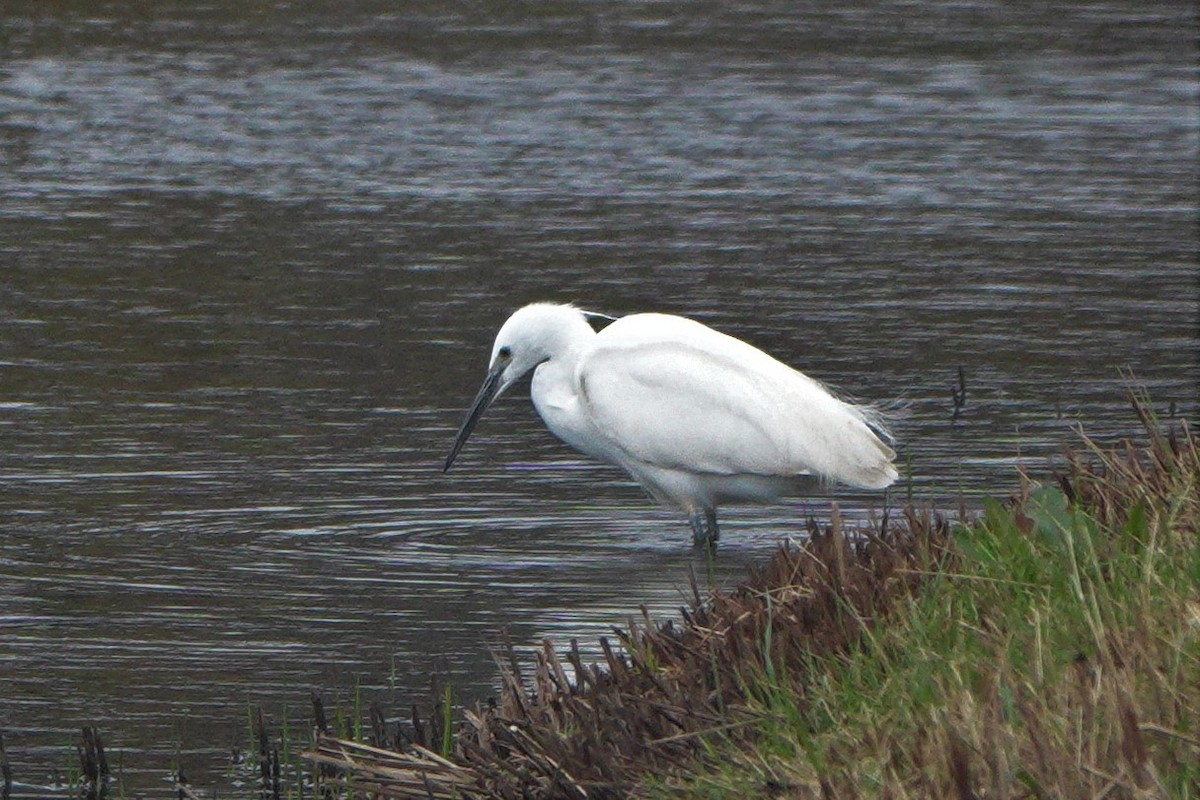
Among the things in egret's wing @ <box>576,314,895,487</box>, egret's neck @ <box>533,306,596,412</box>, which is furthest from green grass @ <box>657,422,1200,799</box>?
egret's neck @ <box>533,306,596,412</box>

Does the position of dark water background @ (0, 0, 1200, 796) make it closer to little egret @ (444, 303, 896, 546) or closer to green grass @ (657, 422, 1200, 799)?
little egret @ (444, 303, 896, 546)

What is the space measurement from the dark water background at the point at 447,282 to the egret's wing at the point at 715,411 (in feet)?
1.29

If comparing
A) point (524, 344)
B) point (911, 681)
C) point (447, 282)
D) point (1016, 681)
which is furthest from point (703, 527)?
point (447, 282)

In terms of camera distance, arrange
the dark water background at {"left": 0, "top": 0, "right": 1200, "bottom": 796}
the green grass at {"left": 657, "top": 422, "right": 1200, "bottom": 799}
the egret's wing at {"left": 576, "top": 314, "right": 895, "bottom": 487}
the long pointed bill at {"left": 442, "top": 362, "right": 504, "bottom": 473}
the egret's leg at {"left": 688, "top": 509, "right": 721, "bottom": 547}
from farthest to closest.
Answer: the long pointed bill at {"left": 442, "top": 362, "right": 504, "bottom": 473}, the egret's leg at {"left": 688, "top": 509, "right": 721, "bottom": 547}, the egret's wing at {"left": 576, "top": 314, "right": 895, "bottom": 487}, the dark water background at {"left": 0, "top": 0, "right": 1200, "bottom": 796}, the green grass at {"left": 657, "top": 422, "right": 1200, "bottom": 799}

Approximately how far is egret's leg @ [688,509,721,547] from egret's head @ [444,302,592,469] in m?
0.87

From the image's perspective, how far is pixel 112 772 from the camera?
591cm

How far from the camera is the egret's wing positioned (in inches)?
340

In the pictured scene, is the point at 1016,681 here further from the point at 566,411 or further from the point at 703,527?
the point at 566,411

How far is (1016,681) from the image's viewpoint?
424 cm

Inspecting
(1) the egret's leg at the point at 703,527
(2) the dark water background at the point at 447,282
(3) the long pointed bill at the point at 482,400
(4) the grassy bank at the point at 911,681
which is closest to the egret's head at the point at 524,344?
(3) the long pointed bill at the point at 482,400

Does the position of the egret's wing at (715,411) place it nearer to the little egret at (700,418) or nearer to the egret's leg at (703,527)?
the little egret at (700,418)

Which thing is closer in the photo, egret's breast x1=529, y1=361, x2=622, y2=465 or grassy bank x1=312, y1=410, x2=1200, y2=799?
grassy bank x1=312, y1=410, x2=1200, y2=799

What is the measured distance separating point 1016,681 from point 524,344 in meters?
5.09

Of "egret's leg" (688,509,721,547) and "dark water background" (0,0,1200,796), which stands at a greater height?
"dark water background" (0,0,1200,796)
